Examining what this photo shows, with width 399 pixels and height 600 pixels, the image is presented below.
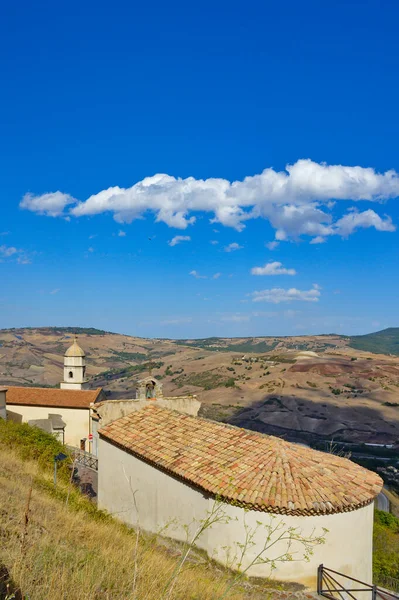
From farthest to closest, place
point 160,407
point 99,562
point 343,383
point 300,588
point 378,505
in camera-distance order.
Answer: point 343,383, point 378,505, point 160,407, point 300,588, point 99,562

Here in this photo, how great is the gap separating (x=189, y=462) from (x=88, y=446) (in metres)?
20.3

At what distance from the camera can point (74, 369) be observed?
37.9 m

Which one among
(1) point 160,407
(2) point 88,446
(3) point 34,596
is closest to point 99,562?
(3) point 34,596

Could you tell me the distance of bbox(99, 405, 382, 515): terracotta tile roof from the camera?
11.1m

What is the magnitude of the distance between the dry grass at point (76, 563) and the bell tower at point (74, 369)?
27961mm

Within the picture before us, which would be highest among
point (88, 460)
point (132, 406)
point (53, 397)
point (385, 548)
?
point (132, 406)

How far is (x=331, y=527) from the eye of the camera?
1112 centimetres

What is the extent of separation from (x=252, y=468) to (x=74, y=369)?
92.0ft

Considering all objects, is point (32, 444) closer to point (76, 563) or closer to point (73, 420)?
point (73, 420)

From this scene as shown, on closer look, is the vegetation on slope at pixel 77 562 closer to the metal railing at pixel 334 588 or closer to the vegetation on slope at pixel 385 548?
the metal railing at pixel 334 588

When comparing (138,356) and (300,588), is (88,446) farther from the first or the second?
(138,356)

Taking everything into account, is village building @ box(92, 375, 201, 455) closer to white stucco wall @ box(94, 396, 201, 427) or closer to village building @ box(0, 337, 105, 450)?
white stucco wall @ box(94, 396, 201, 427)

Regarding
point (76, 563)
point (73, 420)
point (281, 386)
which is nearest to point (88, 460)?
point (73, 420)

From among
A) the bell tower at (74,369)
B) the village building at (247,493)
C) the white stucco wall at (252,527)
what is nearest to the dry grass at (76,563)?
the white stucco wall at (252,527)
